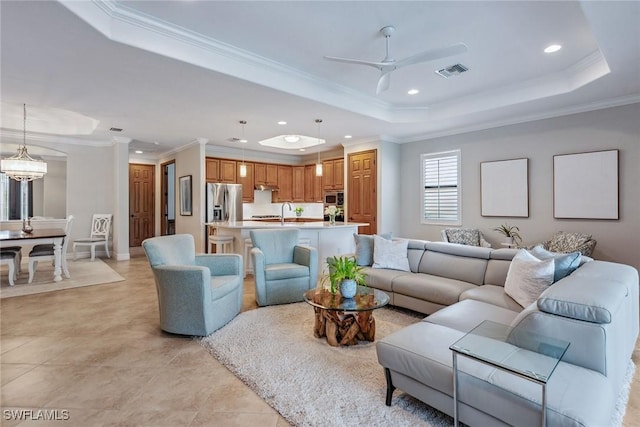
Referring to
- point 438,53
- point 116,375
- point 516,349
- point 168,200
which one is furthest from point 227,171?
point 516,349

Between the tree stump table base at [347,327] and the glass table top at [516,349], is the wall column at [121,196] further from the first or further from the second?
the glass table top at [516,349]

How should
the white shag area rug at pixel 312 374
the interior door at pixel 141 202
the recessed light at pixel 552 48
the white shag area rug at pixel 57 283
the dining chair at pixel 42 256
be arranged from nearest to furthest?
the white shag area rug at pixel 312 374 < the recessed light at pixel 552 48 < the white shag area rug at pixel 57 283 < the dining chair at pixel 42 256 < the interior door at pixel 141 202

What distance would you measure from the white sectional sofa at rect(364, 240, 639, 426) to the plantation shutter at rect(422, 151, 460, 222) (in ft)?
11.4

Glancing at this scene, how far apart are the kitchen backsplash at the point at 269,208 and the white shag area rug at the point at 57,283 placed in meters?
3.52

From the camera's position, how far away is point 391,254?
13.3 feet

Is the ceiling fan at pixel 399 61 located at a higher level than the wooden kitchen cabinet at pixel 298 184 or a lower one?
higher

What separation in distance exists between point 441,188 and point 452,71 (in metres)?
2.74

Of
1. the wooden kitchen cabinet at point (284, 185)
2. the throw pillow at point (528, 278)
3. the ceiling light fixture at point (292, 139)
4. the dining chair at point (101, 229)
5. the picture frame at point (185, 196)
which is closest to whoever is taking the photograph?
the throw pillow at point (528, 278)

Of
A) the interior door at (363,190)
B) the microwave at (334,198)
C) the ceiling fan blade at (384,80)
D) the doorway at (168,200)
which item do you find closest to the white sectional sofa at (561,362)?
the ceiling fan blade at (384,80)

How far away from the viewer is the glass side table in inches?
54.6

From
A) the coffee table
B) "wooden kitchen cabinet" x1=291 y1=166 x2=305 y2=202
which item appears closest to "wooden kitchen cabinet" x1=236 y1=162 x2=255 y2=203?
"wooden kitchen cabinet" x1=291 y1=166 x2=305 y2=202

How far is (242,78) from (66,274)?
4.63 meters

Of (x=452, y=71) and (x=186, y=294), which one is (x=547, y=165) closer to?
(x=452, y=71)

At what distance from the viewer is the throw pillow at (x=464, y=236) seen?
532cm
